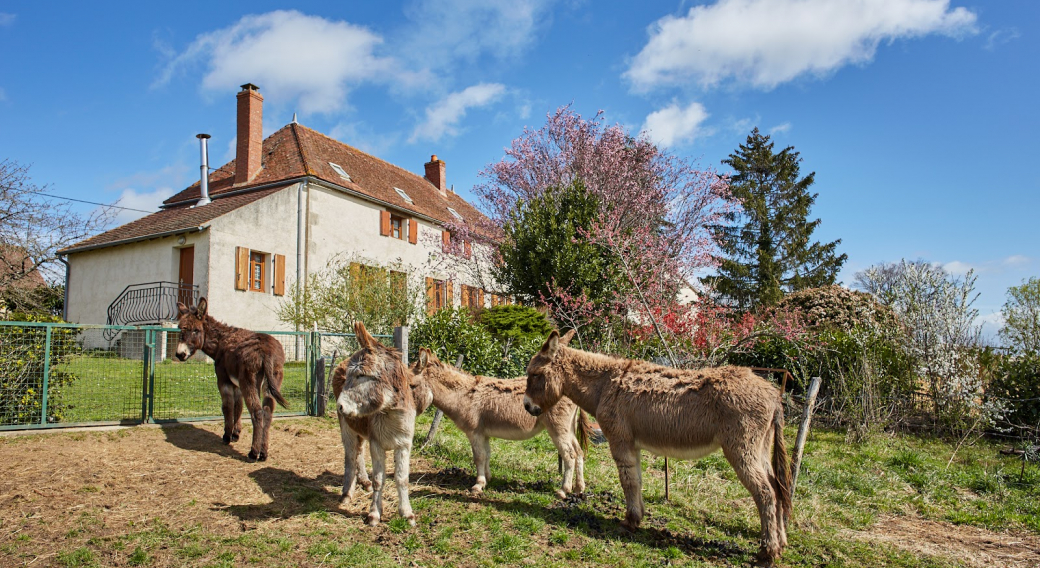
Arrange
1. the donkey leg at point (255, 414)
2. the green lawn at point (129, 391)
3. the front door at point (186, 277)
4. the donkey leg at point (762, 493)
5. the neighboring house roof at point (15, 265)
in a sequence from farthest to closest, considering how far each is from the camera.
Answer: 1. the front door at point (186, 277)
2. the neighboring house roof at point (15, 265)
3. the green lawn at point (129, 391)
4. the donkey leg at point (255, 414)
5. the donkey leg at point (762, 493)

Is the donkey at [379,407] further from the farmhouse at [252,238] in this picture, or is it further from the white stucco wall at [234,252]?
the white stucco wall at [234,252]

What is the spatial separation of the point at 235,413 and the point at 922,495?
9021 millimetres

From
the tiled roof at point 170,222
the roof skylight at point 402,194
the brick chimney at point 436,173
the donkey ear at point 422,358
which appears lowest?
the donkey ear at point 422,358

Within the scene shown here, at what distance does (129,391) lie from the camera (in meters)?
9.37

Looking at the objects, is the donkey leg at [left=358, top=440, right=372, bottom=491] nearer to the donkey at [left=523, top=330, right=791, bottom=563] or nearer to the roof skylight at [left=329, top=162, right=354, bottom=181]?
the donkey at [left=523, top=330, right=791, bottom=563]

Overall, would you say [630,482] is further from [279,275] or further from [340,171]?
[340,171]

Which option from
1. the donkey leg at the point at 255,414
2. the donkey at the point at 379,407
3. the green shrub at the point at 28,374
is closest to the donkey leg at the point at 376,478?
the donkey at the point at 379,407

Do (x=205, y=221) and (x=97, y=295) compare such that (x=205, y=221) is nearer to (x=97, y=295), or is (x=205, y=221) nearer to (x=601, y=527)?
(x=97, y=295)

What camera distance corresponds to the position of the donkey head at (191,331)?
27.6 ft

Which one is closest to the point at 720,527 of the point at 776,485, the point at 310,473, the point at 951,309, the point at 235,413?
the point at 776,485

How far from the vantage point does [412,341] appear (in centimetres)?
1267

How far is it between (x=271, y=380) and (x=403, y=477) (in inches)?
121

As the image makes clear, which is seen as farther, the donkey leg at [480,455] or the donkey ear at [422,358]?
the donkey leg at [480,455]

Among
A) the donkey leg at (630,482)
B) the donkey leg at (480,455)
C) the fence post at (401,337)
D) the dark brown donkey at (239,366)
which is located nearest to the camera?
the donkey leg at (630,482)
